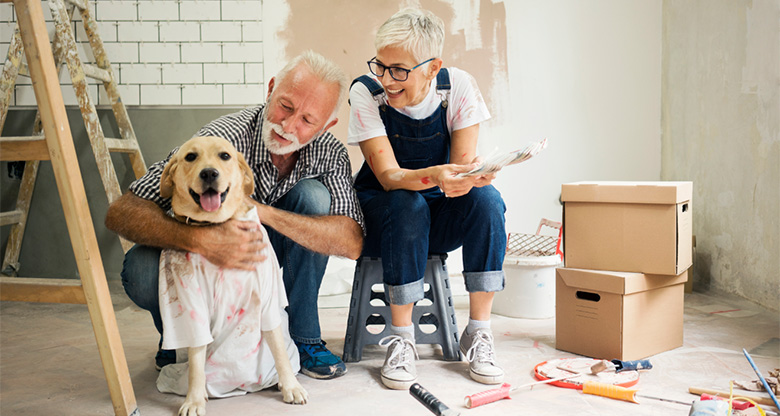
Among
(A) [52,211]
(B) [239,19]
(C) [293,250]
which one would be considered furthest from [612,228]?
(A) [52,211]

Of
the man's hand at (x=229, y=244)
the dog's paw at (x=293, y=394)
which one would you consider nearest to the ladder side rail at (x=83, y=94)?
the man's hand at (x=229, y=244)

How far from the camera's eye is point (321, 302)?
3.04 metres

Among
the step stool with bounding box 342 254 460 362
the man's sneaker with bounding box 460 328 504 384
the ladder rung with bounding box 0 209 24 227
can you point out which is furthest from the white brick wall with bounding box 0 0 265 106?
the man's sneaker with bounding box 460 328 504 384

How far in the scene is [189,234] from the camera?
4.81 feet

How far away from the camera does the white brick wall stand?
3.15 m

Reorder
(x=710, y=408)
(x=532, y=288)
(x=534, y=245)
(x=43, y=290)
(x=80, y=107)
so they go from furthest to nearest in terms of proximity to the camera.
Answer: (x=80, y=107) < (x=534, y=245) < (x=532, y=288) < (x=43, y=290) < (x=710, y=408)

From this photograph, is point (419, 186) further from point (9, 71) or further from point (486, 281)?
point (9, 71)

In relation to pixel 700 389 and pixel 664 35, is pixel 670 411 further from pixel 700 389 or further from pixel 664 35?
pixel 664 35

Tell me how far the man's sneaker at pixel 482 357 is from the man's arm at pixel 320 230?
456 millimetres

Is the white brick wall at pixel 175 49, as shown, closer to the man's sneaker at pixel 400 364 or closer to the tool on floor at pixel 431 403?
the man's sneaker at pixel 400 364

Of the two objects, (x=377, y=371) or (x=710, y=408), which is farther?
(x=377, y=371)

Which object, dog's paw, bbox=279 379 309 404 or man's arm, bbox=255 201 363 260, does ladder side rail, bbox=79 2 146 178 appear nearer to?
man's arm, bbox=255 201 363 260

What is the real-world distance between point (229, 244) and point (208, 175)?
187 mm

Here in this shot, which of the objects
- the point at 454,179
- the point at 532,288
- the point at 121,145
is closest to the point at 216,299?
the point at 454,179
